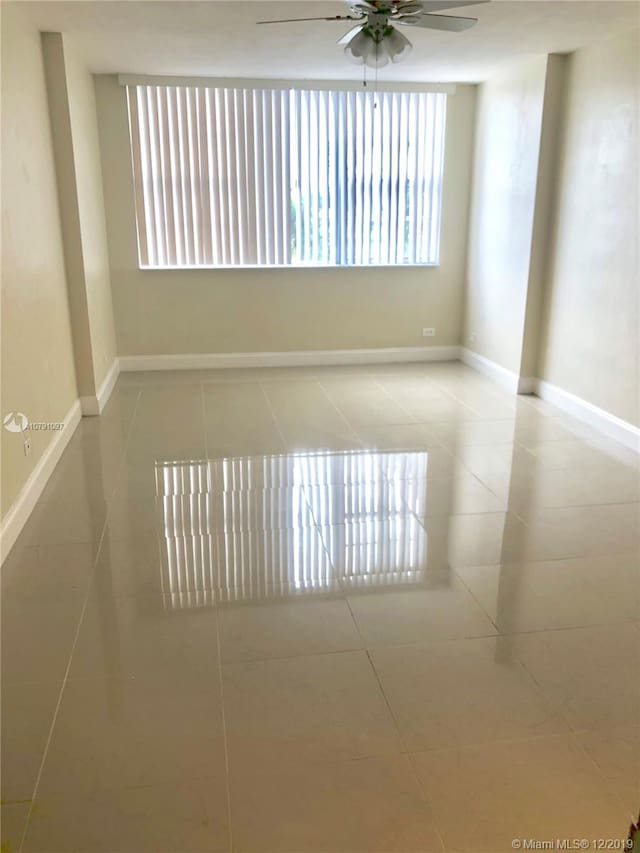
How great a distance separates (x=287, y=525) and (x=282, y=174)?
4.02 meters

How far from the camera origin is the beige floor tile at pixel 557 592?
255 centimetres

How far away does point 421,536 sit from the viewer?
10.5 feet

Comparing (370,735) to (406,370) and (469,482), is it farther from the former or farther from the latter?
(406,370)

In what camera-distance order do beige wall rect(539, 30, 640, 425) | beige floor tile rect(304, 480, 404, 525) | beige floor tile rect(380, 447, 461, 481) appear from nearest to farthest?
beige floor tile rect(304, 480, 404, 525)
beige floor tile rect(380, 447, 461, 481)
beige wall rect(539, 30, 640, 425)

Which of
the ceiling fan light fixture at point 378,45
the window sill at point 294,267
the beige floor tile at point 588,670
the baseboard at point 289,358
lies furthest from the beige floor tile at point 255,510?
the window sill at point 294,267

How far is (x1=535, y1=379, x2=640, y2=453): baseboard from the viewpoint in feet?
14.4

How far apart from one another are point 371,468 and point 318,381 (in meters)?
2.14

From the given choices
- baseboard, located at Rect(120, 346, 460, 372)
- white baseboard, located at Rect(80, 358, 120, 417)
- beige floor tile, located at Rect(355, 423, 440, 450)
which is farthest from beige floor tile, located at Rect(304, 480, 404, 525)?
baseboard, located at Rect(120, 346, 460, 372)

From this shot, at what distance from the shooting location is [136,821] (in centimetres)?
171

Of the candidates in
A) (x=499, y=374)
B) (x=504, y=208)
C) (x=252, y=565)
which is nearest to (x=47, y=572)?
(x=252, y=565)

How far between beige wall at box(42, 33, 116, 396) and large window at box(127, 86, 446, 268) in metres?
0.59

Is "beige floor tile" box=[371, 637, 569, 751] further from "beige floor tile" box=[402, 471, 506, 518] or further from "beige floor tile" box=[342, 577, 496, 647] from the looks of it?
"beige floor tile" box=[402, 471, 506, 518]

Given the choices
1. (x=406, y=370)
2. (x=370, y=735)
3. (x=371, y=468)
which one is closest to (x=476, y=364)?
A: (x=406, y=370)

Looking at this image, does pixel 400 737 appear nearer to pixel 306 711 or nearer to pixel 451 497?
pixel 306 711
